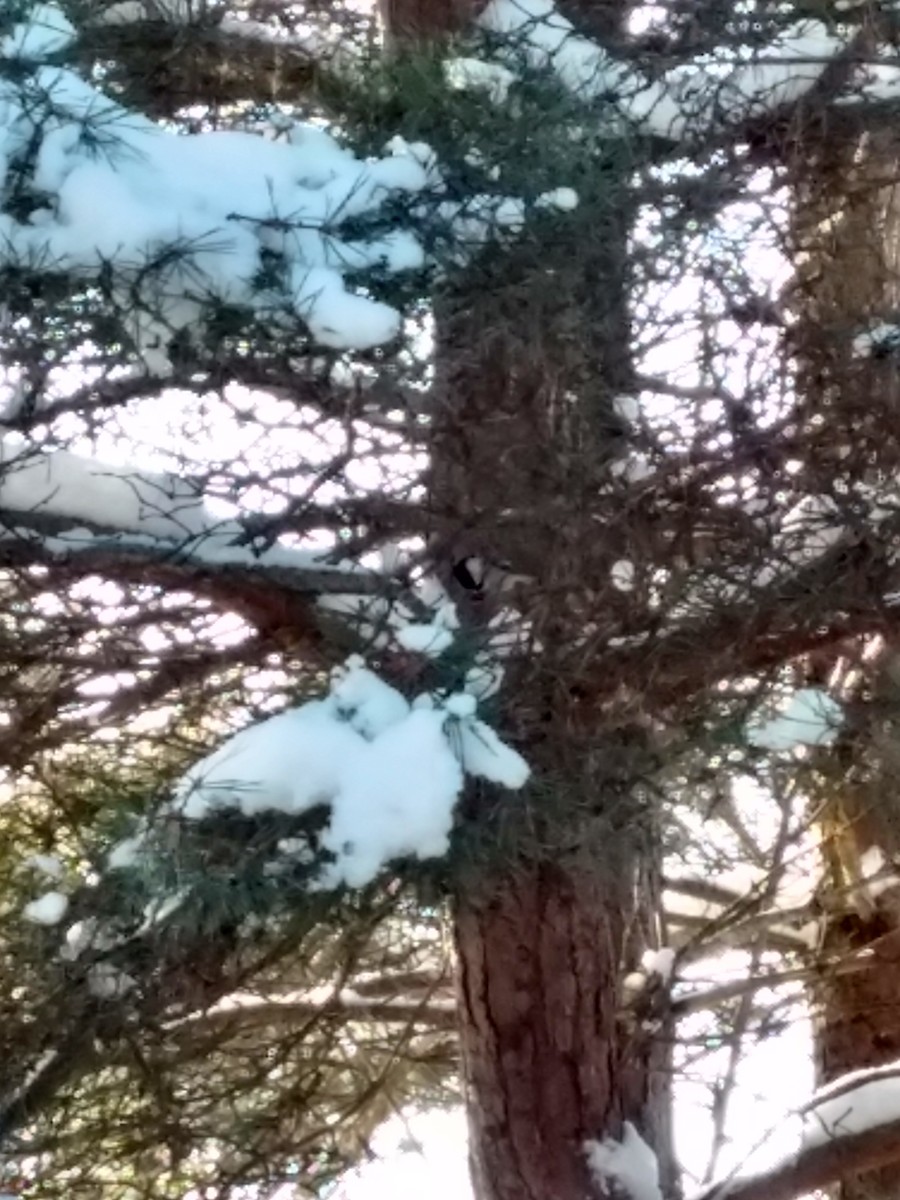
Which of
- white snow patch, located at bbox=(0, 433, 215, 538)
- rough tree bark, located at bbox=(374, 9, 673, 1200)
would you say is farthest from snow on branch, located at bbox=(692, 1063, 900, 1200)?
white snow patch, located at bbox=(0, 433, 215, 538)

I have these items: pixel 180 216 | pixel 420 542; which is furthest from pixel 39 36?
pixel 420 542

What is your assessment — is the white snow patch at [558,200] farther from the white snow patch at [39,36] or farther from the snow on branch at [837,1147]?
the snow on branch at [837,1147]

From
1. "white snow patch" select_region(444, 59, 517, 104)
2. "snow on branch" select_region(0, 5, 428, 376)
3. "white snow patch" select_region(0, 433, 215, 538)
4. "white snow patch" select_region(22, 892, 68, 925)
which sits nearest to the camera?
"snow on branch" select_region(0, 5, 428, 376)

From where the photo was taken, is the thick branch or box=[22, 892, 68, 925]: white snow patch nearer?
box=[22, 892, 68, 925]: white snow patch

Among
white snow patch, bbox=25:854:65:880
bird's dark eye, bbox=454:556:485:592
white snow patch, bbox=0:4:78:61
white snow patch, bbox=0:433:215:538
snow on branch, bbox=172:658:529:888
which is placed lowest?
snow on branch, bbox=172:658:529:888

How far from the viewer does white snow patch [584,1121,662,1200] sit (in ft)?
7.31

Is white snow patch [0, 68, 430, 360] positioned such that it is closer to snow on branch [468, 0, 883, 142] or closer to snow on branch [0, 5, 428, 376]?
snow on branch [0, 5, 428, 376]

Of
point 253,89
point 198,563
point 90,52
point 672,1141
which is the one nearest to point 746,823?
point 672,1141

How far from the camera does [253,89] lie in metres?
2.15

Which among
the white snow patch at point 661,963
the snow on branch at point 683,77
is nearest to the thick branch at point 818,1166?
the white snow patch at point 661,963

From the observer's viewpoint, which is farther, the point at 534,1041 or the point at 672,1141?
the point at 672,1141

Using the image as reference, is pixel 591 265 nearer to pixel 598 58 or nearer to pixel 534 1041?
pixel 598 58

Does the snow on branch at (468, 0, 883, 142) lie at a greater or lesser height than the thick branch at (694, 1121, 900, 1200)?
greater

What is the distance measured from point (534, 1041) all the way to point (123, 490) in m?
1.02
